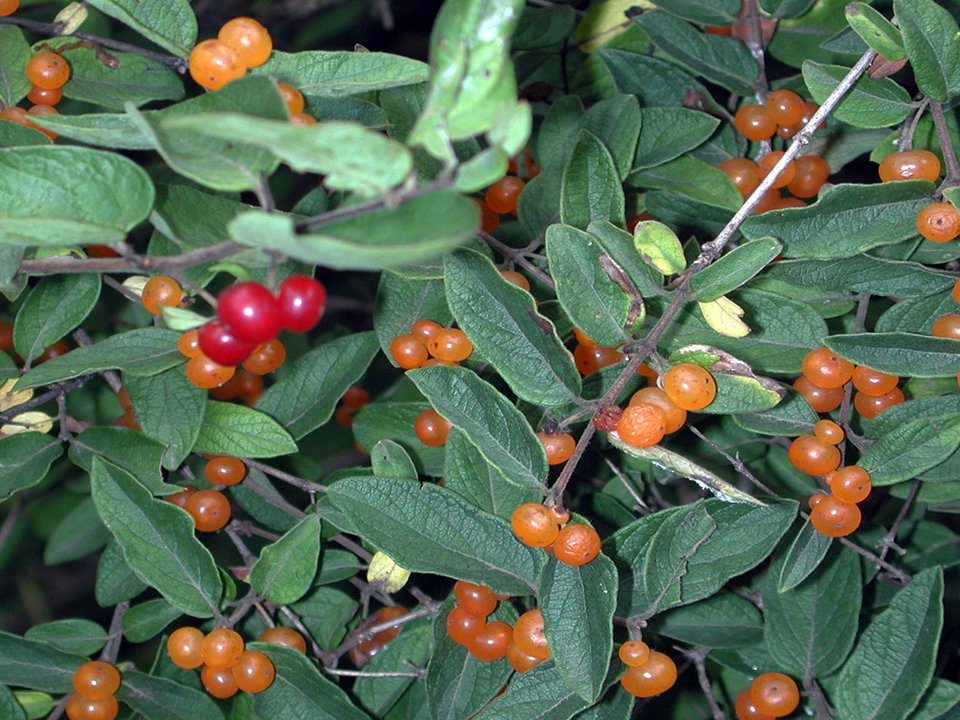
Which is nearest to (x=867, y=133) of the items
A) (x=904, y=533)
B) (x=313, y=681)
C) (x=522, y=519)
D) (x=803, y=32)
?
(x=803, y=32)

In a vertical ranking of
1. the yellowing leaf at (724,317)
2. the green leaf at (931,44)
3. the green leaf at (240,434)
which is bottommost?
the green leaf at (240,434)

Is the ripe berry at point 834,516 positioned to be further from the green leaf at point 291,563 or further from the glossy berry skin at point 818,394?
the green leaf at point 291,563

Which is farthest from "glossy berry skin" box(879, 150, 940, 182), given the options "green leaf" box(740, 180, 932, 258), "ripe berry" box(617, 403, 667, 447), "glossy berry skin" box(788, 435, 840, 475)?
"ripe berry" box(617, 403, 667, 447)

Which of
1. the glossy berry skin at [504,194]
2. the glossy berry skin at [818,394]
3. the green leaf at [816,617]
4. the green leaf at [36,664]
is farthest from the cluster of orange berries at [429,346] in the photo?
the green leaf at [36,664]

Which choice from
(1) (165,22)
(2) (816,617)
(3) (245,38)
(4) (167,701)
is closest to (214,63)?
(3) (245,38)

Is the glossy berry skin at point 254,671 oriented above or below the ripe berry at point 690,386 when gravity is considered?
below

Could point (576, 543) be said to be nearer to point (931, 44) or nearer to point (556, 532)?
point (556, 532)

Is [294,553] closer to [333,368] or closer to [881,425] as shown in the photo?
[333,368]

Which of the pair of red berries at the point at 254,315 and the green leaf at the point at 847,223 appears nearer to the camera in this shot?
the pair of red berries at the point at 254,315
